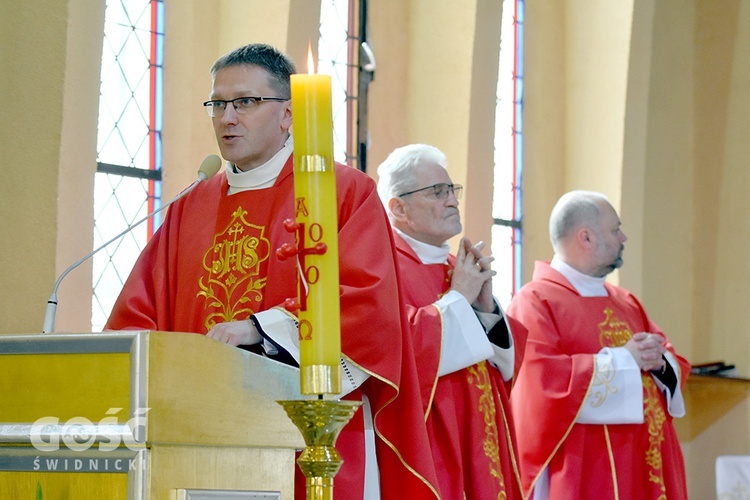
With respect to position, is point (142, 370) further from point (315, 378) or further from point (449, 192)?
point (449, 192)

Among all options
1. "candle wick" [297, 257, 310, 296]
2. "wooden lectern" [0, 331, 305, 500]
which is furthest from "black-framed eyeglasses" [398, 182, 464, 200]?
"candle wick" [297, 257, 310, 296]

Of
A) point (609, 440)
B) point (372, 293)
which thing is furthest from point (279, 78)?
point (609, 440)

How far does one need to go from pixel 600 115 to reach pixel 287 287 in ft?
17.6

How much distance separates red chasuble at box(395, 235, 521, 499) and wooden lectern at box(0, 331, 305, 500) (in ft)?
7.91

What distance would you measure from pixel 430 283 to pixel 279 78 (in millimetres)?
1472

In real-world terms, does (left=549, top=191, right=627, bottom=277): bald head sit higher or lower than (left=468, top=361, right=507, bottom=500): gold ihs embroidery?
higher

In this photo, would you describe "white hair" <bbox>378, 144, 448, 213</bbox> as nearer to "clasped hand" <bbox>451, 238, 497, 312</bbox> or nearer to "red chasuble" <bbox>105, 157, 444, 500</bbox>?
"clasped hand" <bbox>451, 238, 497, 312</bbox>

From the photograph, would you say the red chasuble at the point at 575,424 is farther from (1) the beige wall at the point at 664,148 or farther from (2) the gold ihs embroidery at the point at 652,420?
(1) the beige wall at the point at 664,148

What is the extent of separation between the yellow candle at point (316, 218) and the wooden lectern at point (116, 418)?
0.25 m

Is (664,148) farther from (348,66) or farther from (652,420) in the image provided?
(652,420)

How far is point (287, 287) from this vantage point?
11.8ft

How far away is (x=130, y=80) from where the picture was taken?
258 inches

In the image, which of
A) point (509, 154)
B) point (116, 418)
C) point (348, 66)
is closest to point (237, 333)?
point (116, 418)

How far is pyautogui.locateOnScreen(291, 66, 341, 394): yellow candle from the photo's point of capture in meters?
1.97
